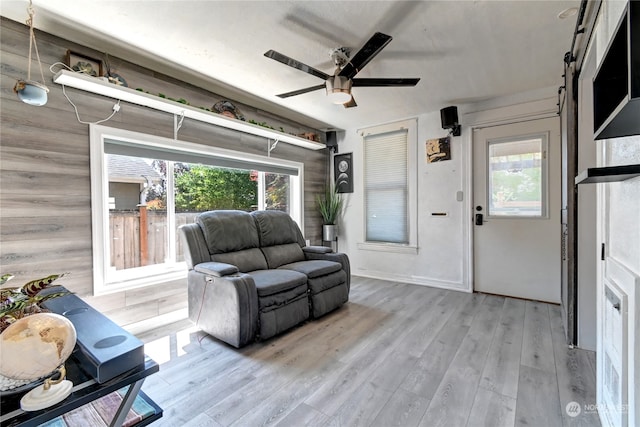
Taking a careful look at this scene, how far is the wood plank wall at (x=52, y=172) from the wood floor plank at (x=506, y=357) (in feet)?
9.32

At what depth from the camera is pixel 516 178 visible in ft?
11.0

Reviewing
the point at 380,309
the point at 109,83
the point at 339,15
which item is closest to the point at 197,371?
the point at 380,309

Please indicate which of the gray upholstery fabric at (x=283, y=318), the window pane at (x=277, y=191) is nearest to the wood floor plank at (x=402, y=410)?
the gray upholstery fabric at (x=283, y=318)

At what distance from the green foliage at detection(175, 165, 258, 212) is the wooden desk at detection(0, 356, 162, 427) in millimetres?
2135

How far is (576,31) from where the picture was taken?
1.96 meters

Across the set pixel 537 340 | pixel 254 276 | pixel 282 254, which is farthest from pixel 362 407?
pixel 282 254

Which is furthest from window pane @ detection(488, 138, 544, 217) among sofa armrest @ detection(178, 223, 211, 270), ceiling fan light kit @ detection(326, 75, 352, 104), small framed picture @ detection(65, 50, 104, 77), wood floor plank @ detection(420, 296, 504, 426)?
small framed picture @ detection(65, 50, 104, 77)

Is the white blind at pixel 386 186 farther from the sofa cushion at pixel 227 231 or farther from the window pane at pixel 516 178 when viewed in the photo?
the sofa cushion at pixel 227 231

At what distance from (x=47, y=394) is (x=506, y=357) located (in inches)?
102

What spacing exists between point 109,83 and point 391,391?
2959mm

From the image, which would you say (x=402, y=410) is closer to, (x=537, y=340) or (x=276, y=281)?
(x=276, y=281)

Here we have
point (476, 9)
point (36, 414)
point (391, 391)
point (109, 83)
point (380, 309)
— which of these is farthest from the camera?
point (380, 309)

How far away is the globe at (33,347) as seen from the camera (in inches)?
31.1

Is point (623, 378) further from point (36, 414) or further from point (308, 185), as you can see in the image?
point (308, 185)
